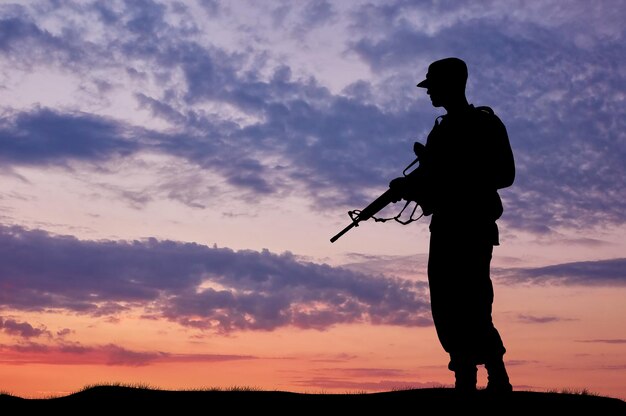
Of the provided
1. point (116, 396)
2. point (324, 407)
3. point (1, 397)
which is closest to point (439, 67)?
point (324, 407)

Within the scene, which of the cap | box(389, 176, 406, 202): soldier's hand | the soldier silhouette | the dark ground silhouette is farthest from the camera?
box(389, 176, 406, 202): soldier's hand

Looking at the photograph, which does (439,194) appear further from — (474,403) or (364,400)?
(364,400)

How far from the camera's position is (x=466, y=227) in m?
8.77

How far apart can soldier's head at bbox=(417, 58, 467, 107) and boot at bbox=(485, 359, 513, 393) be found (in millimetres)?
3020

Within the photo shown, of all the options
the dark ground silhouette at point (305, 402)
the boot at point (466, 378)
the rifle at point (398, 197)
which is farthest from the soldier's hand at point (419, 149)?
the dark ground silhouette at point (305, 402)

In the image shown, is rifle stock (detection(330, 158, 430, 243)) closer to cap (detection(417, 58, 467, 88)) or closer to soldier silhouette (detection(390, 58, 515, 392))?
soldier silhouette (detection(390, 58, 515, 392))

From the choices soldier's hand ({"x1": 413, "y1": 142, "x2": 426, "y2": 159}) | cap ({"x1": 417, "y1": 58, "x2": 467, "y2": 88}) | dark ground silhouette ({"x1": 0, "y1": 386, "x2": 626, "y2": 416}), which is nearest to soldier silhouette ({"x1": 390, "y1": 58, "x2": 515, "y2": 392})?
cap ({"x1": 417, "y1": 58, "x2": 467, "y2": 88})

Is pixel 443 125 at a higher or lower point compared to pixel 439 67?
lower

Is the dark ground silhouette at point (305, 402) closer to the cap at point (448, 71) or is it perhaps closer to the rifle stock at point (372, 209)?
the rifle stock at point (372, 209)

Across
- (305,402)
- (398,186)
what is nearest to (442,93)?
(398,186)

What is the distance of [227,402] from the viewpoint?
10.9 m

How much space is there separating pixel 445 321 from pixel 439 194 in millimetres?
1457

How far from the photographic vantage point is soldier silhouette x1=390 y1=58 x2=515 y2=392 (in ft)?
28.7

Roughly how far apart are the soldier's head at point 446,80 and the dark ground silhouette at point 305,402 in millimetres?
3394
